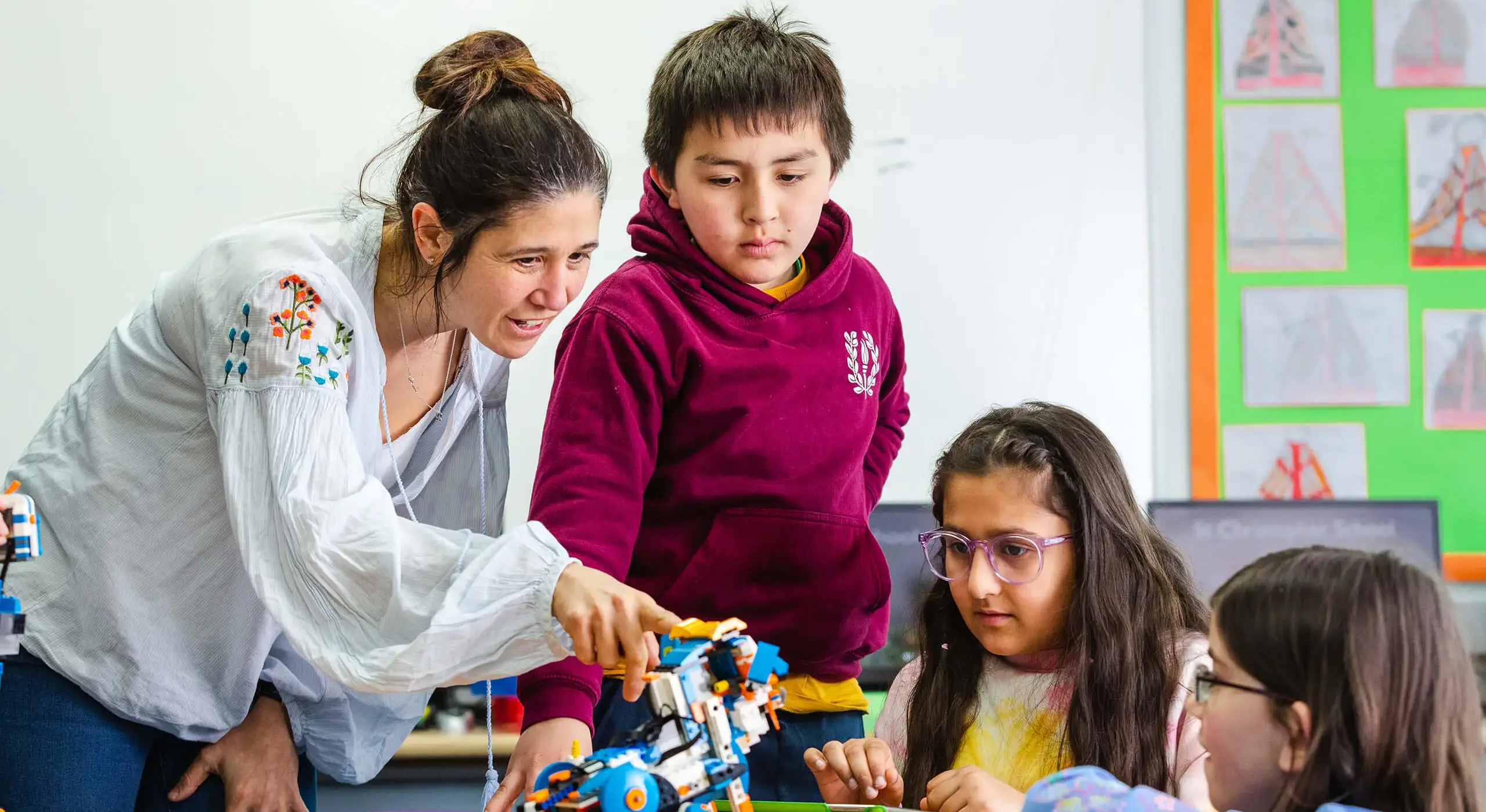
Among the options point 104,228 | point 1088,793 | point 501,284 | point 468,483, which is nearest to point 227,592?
point 468,483

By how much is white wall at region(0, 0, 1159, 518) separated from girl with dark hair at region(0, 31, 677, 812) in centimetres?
107

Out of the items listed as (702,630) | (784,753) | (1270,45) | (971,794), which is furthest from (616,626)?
(1270,45)

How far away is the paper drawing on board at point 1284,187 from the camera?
7.67 ft

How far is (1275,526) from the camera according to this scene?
216 cm

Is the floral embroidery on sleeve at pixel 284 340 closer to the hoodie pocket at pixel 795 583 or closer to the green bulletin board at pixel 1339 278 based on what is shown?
the hoodie pocket at pixel 795 583

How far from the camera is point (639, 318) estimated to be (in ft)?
3.58

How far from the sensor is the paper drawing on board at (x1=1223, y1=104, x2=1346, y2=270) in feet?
7.67

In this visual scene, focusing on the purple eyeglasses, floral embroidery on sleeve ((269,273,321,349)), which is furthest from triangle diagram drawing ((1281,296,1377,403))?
floral embroidery on sleeve ((269,273,321,349))

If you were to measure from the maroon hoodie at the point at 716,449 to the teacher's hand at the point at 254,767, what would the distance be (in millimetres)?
342

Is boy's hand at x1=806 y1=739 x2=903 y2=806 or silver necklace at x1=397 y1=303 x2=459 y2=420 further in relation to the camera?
silver necklace at x1=397 y1=303 x2=459 y2=420

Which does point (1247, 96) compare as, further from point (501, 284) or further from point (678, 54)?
point (501, 284)

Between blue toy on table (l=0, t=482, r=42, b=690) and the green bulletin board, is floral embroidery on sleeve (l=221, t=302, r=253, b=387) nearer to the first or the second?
blue toy on table (l=0, t=482, r=42, b=690)

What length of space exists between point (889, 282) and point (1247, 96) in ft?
2.50

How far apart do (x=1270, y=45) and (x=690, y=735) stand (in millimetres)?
2068
